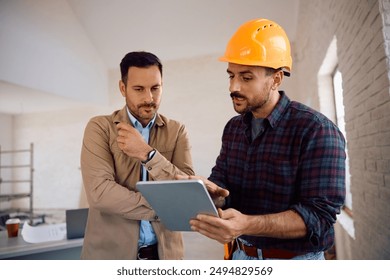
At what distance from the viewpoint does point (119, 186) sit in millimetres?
1184

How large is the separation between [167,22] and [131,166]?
129cm

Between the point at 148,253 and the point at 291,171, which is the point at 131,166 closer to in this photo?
the point at 148,253

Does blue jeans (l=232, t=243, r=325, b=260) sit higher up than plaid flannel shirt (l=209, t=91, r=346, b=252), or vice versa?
plaid flannel shirt (l=209, t=91, r=346, b=252)

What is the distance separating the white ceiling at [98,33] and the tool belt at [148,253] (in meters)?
1.34

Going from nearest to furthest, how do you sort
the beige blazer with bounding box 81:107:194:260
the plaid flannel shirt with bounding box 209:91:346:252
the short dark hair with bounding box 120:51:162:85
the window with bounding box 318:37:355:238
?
the plaid flannel shirt with bounding box 209:91:346:252, the beige blazer with bounding box 81:107:194:260, the short dark hair with bounding box 120:51:162:85, the window with bounding box 318:37:355:238

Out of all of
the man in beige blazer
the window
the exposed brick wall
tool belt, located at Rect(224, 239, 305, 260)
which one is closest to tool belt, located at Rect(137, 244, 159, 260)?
the man in beige blazer

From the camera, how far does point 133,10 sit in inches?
81.0

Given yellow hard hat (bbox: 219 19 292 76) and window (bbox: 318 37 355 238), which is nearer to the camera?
yellow hard hat (bbox: 219 19 292 76)

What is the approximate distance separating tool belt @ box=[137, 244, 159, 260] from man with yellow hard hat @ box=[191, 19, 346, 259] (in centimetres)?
30

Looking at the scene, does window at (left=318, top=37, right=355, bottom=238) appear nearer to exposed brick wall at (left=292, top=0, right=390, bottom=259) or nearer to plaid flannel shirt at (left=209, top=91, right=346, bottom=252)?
exposed brick wall at (left=292, top=0, right=390, bottom=259)

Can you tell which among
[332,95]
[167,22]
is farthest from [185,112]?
[332,95]

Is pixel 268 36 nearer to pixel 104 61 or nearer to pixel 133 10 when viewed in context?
pixel 133 10

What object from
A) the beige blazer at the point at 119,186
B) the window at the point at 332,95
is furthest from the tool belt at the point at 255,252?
the window at the point at 332,95

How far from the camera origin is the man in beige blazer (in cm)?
116
